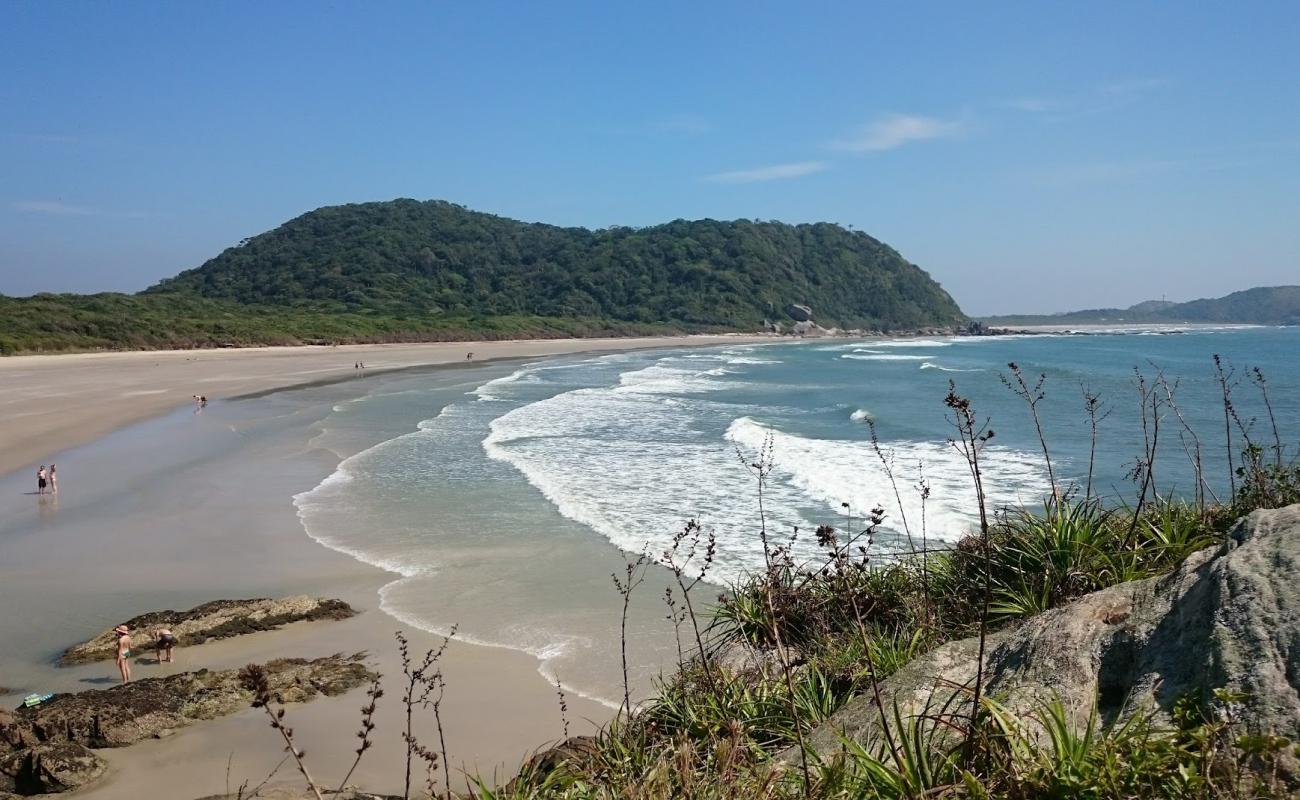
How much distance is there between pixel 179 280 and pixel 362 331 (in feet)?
234

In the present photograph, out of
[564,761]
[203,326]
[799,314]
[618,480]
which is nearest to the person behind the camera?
[564,761]

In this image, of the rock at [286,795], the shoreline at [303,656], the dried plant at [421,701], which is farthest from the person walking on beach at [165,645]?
the rock at [286,795]

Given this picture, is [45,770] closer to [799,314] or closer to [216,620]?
[216,620]

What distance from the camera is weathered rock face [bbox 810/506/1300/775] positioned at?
8.47 ft

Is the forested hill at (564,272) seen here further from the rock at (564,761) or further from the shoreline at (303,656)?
the rock at (564,761)

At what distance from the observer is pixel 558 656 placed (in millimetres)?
8547

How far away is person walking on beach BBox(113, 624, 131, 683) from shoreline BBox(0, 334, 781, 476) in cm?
1433

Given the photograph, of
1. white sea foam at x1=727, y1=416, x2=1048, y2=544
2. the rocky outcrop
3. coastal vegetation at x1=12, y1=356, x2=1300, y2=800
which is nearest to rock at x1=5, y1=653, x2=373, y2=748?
the rocky outcrop

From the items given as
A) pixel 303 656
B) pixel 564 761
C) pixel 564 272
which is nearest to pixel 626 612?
pixel 564 761

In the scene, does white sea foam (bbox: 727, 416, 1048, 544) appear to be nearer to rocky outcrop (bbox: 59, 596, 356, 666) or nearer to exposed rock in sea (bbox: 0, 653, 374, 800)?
rocky outcrop (bbox: 59, 596, 356, 666)

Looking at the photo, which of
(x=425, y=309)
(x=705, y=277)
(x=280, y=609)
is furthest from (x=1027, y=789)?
(x=705, y=277)

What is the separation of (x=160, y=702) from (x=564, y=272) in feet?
443

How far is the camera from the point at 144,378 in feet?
133

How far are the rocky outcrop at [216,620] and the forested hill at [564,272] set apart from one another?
88284 millimetres
